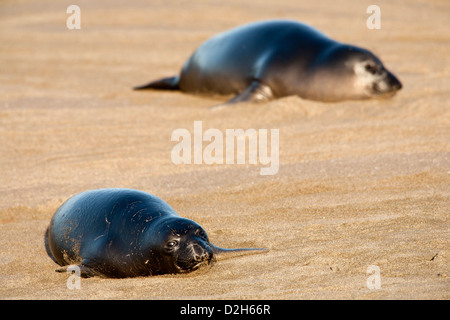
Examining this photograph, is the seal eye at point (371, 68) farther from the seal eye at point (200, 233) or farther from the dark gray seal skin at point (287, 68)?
the seal eye at point (200, 233)

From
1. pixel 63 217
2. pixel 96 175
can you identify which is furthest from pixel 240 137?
pixel 63 217

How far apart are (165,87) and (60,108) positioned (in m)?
1.54

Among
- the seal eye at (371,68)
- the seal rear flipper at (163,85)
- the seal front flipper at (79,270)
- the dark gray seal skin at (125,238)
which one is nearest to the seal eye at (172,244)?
the dark gray seal skin at (125,238)

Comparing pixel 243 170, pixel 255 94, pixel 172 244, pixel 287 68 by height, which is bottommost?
pixel 243 170

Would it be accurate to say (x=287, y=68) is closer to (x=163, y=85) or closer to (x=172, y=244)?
(x=163, y=85)

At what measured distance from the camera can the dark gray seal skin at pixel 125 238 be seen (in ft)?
13.0

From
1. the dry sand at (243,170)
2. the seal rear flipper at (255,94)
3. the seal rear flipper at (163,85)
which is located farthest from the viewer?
the seal rear flipper at (163,85)

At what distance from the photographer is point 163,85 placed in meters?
9.01

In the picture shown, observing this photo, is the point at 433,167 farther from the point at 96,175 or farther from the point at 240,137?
the point at 96,175

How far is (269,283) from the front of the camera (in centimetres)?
363

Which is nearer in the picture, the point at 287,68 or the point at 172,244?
the point at 172,244

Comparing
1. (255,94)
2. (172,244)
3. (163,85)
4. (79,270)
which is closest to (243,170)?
(172,244)

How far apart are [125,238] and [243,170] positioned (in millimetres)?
1926

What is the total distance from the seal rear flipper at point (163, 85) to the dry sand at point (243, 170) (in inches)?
6.4
